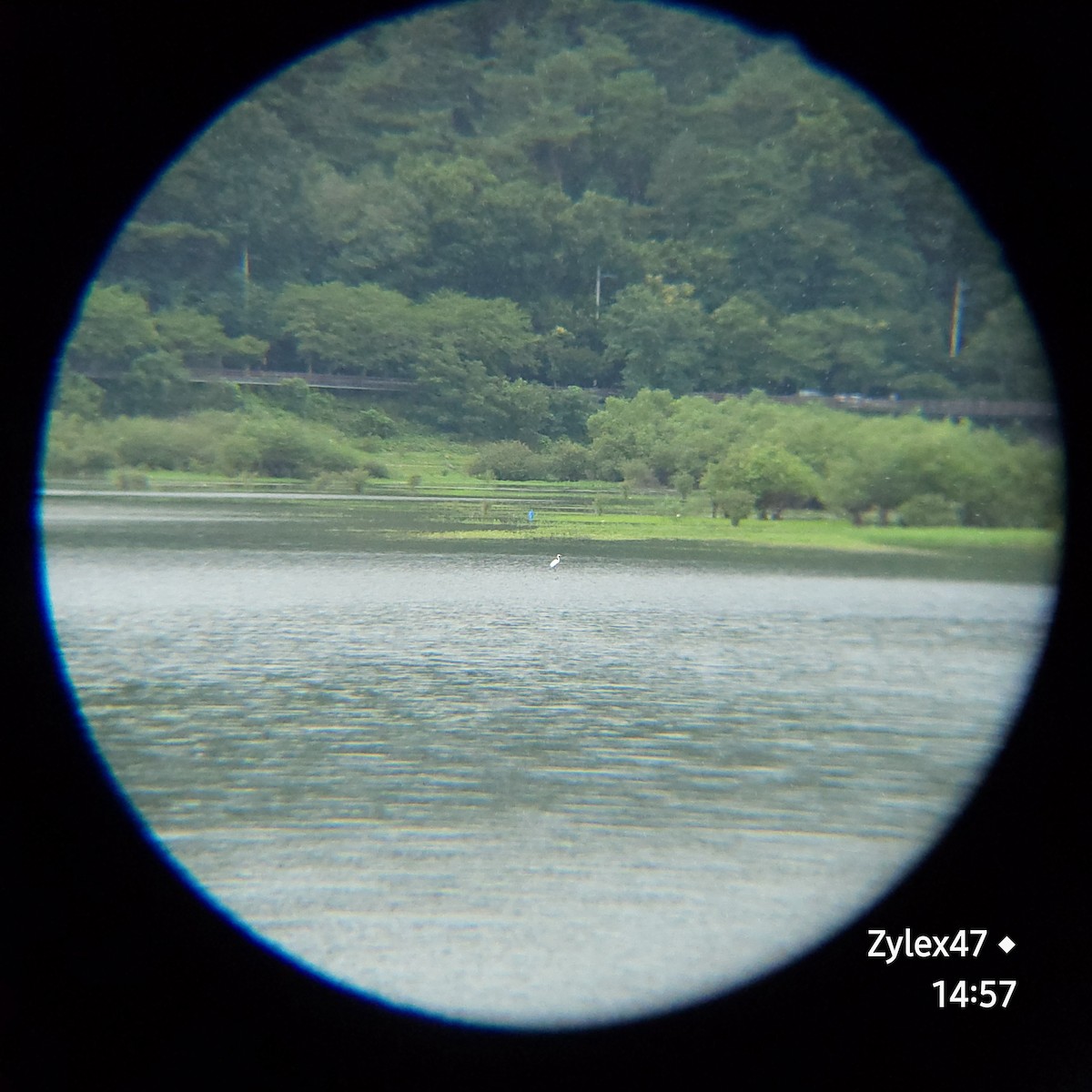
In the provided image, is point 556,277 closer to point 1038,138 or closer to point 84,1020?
point 1038,138

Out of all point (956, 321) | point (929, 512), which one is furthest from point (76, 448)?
point (956, 321)

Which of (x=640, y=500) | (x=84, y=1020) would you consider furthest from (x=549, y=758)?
(x=640, y=500)

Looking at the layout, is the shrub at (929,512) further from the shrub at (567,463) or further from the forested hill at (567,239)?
the shrub at (567,463)

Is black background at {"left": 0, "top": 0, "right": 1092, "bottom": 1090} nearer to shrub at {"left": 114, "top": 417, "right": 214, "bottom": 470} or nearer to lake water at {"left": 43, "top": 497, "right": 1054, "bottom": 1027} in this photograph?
lake water at {"left": 43, "top": 497, "right": 1054, "bottom": 1027}

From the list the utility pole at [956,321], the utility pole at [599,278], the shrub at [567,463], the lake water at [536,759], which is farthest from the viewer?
the utility pole at [599,278]

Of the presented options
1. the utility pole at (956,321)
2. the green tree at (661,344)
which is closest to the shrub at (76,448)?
the green tree at (661,344)

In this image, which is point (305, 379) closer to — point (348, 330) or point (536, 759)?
point (348, 330)

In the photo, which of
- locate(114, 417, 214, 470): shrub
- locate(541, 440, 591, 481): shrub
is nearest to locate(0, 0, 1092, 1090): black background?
locate(114, 417, 214, 470): shrub
